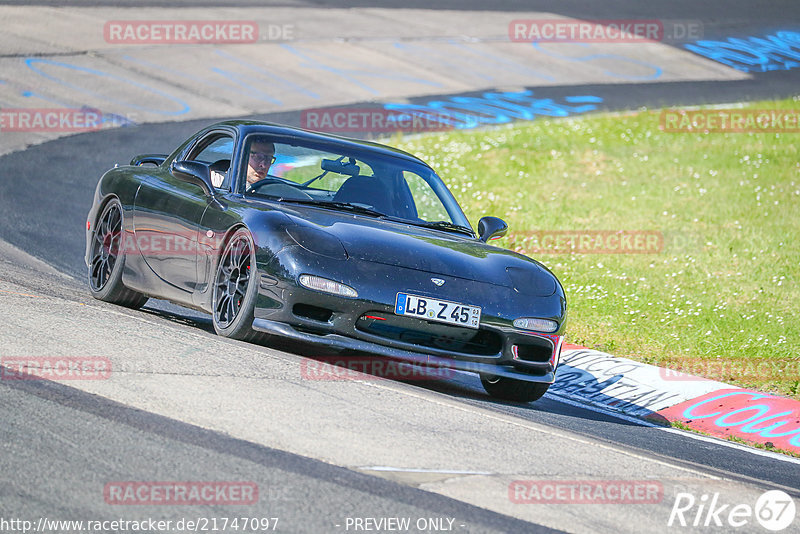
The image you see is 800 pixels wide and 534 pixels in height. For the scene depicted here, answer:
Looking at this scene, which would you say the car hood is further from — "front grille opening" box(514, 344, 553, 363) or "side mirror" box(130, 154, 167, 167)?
"side mirror" box(130, 154, 167, 167)

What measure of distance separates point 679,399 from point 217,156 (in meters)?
3.77

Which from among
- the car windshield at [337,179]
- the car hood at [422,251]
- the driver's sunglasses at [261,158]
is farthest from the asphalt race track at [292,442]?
the driver's sunglasses at [261,158]

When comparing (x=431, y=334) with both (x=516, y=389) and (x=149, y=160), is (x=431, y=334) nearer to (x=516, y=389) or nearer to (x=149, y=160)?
(x=516, y=389)

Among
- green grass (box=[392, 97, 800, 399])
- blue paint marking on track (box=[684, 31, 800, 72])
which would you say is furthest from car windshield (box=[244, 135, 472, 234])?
blue paint marking on track (box=[684, 31, 800, 72])

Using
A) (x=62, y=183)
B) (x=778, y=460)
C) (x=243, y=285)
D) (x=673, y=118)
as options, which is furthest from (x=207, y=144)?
(x=673, y=118)

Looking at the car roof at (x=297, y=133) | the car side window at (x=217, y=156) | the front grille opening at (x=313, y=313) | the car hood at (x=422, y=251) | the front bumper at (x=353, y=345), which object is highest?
the car roof at (x=297, y=133)

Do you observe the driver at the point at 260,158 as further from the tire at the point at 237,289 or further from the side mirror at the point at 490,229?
the side mirror at the point at 490,229

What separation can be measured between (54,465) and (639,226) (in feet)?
36.1

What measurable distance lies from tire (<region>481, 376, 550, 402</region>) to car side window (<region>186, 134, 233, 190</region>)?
2182 millimetres

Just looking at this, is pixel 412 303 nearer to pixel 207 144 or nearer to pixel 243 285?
pixel 243 285

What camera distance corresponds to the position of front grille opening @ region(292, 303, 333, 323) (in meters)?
6.88

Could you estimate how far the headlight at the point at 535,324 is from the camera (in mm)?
7230

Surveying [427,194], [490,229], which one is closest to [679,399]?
[490,229]

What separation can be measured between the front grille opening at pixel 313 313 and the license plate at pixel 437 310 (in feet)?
1.28
